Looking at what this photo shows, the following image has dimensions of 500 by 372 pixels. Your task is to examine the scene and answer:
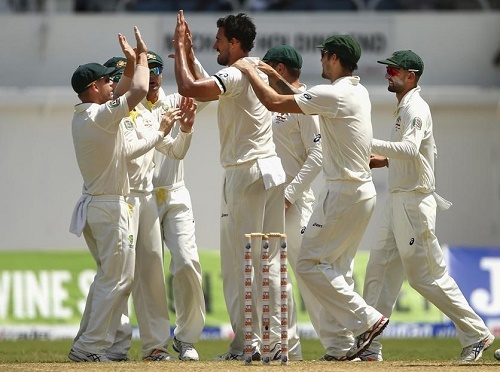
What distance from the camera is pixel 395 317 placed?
1608 centimetres

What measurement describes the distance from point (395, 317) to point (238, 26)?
7143 mm

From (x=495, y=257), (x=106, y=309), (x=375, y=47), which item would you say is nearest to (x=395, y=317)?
(x=495, y=257)

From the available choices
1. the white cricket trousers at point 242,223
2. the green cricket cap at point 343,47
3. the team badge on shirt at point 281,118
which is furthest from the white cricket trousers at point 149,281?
the green cricket cap at point 343,47

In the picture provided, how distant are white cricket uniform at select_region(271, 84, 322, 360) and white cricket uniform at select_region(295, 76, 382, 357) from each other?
77 cm

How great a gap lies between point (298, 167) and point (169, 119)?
1.30 metres

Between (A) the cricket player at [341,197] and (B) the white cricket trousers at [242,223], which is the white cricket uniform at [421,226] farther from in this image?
(B) the white cricket trousers at [242,223]

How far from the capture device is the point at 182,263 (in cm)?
1061

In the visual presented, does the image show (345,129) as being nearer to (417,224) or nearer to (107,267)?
(417,224)

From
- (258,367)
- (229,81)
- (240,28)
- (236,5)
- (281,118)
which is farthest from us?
(236,5)

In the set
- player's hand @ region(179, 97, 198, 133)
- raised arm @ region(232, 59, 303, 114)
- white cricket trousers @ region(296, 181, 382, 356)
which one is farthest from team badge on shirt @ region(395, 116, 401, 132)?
player's hand @ region(179, 97, 198, 133)

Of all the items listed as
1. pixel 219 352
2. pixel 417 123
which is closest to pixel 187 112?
pixel 417 123

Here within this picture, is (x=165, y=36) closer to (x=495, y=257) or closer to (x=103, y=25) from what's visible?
(x=103, y=25)

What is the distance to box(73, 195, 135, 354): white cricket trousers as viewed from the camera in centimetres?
985

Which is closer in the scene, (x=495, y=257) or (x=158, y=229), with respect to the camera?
(x=158, y=229)
